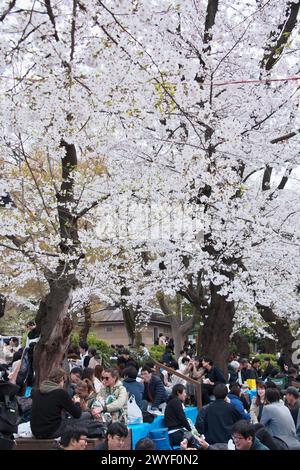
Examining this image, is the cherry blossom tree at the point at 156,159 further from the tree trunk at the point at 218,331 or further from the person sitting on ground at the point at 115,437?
the person sitting on ground at the point at 115,437

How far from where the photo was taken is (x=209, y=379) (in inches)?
506

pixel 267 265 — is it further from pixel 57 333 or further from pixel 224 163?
pixel 57 333

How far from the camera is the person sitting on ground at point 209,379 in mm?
12500

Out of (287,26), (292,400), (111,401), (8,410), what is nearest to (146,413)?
(111,401)

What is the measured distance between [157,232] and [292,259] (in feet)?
13.3

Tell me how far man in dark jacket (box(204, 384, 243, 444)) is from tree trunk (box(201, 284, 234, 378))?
8.48m

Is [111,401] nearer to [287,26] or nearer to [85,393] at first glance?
[85,393]

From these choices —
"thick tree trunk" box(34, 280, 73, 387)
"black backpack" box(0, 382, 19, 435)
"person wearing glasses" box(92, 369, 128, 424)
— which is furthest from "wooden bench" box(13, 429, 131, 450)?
"thick tree trunk" box(34, 280, 73, 387)

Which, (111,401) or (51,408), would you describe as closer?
(51,408)

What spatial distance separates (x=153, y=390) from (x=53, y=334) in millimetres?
2112

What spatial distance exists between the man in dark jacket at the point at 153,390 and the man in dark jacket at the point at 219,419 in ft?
8.82

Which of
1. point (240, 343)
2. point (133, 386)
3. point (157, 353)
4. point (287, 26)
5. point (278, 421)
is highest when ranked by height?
point (287, 26)

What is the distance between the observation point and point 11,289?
95.9 ft

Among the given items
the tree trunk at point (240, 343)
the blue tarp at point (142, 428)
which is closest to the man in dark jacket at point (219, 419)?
the blue tarp at point (142, 428)
